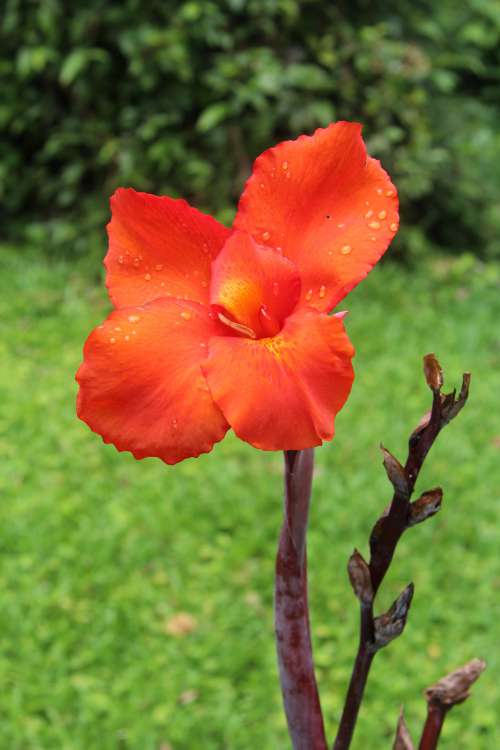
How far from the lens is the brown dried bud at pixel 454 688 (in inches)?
26.4

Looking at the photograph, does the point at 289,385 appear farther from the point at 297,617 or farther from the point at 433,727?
the point at 433,727

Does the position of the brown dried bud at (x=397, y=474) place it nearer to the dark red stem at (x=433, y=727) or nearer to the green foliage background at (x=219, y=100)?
Result: the dark red stem at (x=433, y=727)

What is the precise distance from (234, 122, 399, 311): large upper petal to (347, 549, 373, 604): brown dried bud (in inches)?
7.2

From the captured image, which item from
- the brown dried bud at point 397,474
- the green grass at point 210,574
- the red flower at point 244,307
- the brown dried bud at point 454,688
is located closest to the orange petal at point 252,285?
the red flower at point 244,307

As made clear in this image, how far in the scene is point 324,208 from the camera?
502mm

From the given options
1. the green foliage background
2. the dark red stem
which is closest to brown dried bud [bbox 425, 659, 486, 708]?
the dark red stem

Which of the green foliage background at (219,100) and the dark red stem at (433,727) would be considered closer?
the dark red stem at (433,727)

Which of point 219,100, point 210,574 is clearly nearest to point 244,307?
point 210,574

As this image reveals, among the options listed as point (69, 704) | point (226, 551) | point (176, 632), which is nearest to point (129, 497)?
point (226, 551)

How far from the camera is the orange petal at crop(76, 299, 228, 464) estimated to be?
1.47 feet

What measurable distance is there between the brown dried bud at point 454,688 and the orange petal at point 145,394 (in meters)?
0.34

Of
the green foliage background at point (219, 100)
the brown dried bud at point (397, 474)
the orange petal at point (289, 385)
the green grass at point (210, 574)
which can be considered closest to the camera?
the orange petal at point (289, 385)

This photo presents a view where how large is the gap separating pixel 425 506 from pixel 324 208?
0.63ft

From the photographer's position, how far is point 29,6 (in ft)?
12.7
